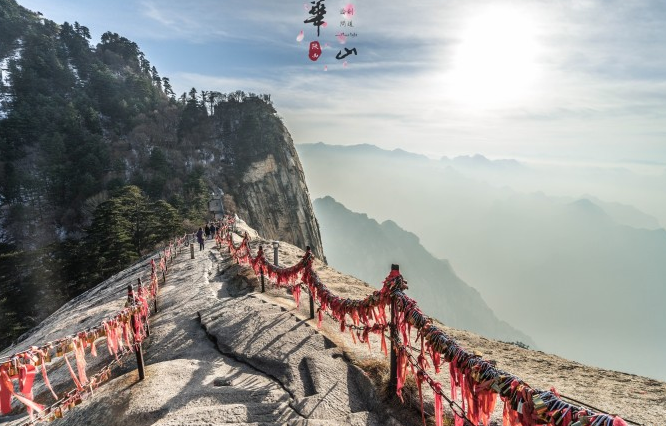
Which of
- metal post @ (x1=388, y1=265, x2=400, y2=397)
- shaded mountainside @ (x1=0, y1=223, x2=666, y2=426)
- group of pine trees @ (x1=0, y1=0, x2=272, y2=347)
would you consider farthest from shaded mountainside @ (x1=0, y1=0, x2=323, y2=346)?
metal post @ (x1=388, y1=265, x2=400, y2=397)

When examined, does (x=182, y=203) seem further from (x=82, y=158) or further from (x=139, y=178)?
(x=82, y=158)

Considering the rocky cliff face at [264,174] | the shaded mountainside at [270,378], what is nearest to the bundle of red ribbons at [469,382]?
the shaded mountainside at [270,378]

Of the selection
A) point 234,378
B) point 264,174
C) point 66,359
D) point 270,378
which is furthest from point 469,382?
point 264,174

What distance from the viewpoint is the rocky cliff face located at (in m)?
77.7

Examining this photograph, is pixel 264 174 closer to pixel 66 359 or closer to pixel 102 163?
pixel 102 163

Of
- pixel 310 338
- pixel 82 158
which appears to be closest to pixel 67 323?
pixel 310 338

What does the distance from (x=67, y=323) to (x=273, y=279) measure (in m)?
9.90

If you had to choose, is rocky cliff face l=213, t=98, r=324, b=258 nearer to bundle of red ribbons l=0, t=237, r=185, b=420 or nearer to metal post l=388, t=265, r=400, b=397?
bundle of red ribbons l=0, t=237, r=185, b=420

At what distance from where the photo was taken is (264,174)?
8225cm

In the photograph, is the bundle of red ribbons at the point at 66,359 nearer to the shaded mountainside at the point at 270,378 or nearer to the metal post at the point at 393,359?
the shaded mountainside at the point at 270,378

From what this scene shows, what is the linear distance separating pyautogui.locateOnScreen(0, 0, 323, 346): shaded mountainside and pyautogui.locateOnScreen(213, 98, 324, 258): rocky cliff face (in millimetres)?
286

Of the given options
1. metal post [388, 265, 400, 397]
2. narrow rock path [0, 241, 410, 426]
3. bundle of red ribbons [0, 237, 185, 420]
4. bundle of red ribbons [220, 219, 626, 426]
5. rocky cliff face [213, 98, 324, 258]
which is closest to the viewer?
bundle of red ribbons [220, 219, 626, 426]

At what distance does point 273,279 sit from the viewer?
15.4 metres

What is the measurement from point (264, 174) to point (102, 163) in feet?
103
